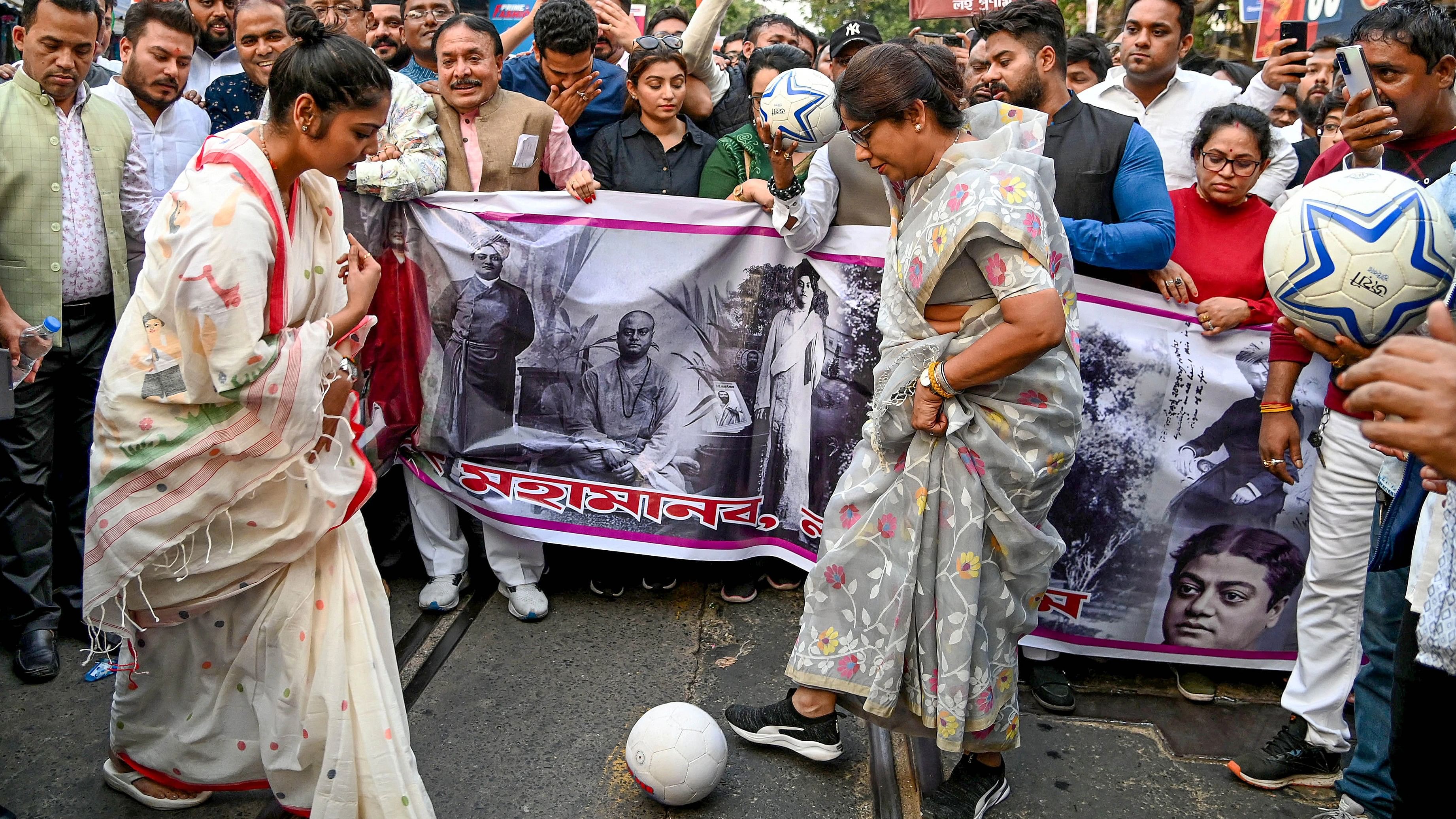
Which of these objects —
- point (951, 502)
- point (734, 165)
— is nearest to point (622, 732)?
point (951, 502)

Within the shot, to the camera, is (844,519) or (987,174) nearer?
(987,174)

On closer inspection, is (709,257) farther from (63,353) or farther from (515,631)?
(63,353)

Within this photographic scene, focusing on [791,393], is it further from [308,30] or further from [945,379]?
[308,30]

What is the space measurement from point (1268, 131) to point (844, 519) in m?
2.03

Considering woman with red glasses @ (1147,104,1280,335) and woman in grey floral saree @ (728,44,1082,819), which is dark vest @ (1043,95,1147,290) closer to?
woman with red glasses @ (1147,104,1280,335)

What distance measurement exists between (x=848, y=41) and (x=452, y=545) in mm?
2530

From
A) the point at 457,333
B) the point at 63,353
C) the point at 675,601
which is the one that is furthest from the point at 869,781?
the point at 63,353

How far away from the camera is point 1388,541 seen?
7.56 ft

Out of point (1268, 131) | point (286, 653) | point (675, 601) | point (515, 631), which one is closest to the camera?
point (286, 653)

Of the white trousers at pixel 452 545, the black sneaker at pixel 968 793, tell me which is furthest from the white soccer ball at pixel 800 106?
the black sneaker at pixel 968 793

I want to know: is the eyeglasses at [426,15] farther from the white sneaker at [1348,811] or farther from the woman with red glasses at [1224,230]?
the white sneaker at [1348,811]

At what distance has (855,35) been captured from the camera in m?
4.36

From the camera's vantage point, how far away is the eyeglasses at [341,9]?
4926 mm

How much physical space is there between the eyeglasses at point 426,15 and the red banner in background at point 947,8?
5.29m
